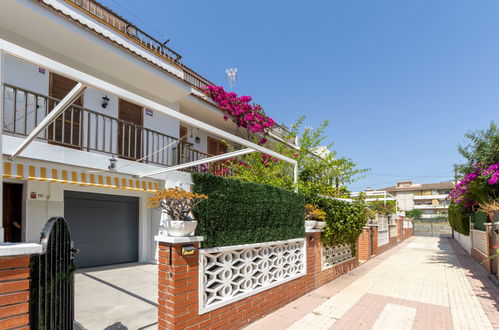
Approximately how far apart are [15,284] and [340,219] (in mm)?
9620

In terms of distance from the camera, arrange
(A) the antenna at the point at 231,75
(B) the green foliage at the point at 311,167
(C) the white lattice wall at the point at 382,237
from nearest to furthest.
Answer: (B) the green foliage at the point at 311,167, (C) the white lattice wall at the point at 382,237, (A) the antenna at the point at 231,75

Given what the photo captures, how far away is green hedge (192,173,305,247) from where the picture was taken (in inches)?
217

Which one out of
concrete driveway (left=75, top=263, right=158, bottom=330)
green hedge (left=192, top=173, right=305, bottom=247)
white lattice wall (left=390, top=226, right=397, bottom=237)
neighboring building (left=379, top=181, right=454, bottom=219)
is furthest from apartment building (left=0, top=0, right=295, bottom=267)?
neighboring building (left=379, top=181, right=454, bottom=219)

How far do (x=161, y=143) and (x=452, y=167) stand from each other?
1647 cm

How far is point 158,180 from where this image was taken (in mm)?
12781

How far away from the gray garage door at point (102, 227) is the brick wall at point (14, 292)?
33.3 feet

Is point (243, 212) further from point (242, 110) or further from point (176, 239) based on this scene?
point (242, 110)

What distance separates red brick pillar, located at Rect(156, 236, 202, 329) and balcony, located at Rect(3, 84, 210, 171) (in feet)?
13.9

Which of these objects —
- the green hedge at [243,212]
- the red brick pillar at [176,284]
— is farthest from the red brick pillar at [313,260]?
the red brick pillar at [176,284]

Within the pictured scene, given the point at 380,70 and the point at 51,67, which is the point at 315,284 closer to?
the point at 51,67

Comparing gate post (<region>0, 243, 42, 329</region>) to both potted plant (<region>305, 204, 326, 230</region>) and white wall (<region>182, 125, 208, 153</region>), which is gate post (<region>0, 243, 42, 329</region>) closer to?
potted plant (<region>305, 204, 326, 230</region>)

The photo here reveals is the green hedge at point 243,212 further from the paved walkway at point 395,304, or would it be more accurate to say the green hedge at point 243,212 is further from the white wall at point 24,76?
the white wall at point 24,76

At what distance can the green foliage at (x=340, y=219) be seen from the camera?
992cm

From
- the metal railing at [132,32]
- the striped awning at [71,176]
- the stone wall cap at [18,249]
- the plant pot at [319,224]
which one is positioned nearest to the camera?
the stone wall cap at [18,249]
